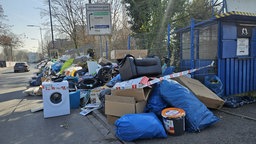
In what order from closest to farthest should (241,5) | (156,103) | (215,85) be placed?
(156,103) < (215,85) < (241,5)

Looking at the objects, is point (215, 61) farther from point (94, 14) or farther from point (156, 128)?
point (94, 14)

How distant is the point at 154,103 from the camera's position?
3.75 meters

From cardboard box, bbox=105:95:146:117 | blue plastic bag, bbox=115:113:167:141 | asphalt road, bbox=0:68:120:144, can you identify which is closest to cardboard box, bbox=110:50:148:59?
asphalt road, bbox=0:68:120:144

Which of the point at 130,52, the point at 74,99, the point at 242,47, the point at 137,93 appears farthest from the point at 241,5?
the point at 74,99

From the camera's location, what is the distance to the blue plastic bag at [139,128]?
3059mm

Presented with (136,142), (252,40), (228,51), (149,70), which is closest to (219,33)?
(228,51)

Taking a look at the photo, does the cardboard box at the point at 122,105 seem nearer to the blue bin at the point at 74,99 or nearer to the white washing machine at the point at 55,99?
the white washing machine at the point at 55,99

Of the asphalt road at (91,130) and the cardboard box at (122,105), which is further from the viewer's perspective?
the cardboard box at (122,105)

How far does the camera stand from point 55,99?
495cm

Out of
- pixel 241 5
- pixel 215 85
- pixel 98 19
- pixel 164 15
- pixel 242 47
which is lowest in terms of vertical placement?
pixel 215 85

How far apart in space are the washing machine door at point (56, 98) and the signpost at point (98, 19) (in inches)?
242

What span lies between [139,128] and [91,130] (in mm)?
1274

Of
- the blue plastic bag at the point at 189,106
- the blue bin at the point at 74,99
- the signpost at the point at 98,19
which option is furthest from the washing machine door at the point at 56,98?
the signpost at the point at 98,19

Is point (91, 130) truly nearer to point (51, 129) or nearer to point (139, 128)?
point (51, 129)
